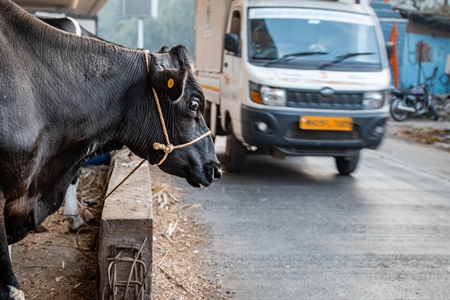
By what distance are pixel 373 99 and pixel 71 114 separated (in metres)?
6.22

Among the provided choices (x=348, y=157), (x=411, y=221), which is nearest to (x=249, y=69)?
(x=348, y=157)

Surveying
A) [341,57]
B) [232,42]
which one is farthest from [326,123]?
Answer: [232,42]

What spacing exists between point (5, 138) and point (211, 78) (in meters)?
8.09

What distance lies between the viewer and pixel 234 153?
29.1 ft

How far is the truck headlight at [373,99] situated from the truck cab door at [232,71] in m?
1.74

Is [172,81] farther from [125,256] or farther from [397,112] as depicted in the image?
[397,112]

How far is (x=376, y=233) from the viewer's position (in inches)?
247

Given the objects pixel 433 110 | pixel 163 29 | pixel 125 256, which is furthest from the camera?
pixel 163 29

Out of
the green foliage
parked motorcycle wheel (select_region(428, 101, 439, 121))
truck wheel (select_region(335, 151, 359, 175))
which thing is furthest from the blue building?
the green foliage

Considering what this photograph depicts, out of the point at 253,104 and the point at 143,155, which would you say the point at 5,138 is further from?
the point at 253,104

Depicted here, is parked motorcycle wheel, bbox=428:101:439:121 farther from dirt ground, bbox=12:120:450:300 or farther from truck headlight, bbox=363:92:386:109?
dirt ground, bbox=12:120:450:300

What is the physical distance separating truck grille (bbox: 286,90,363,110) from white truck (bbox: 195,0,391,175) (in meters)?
0.01

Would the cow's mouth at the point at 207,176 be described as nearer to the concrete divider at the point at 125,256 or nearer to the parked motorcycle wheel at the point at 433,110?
the concrete divider at the point at 125,256

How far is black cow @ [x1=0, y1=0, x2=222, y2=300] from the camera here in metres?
2.65
